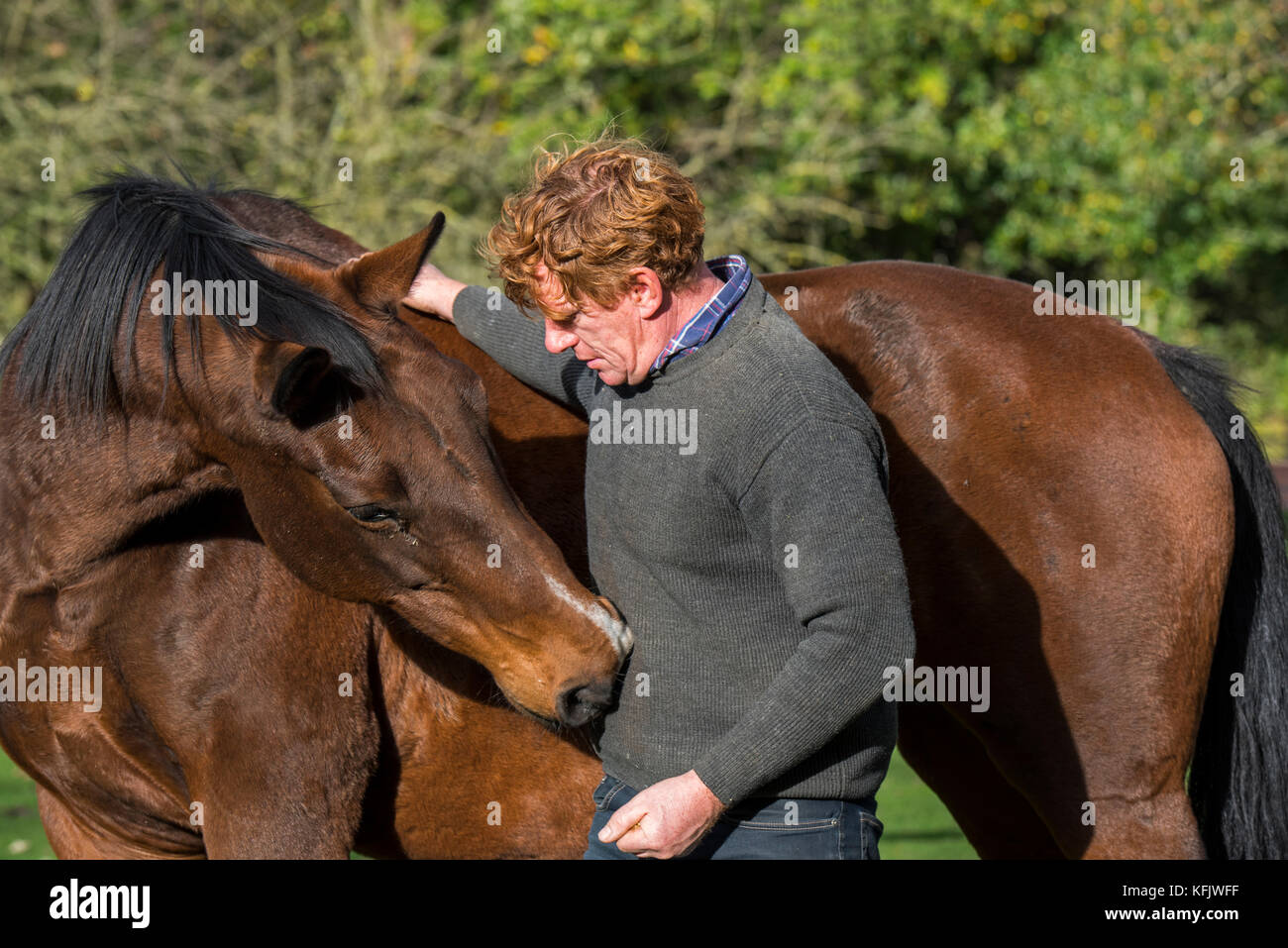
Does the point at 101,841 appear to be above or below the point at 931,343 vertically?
below

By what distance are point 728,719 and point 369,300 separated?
1154 millimetres

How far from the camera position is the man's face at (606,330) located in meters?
2.14

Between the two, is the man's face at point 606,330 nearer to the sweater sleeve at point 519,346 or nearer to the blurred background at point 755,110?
the sweater sleeve at point 519,346

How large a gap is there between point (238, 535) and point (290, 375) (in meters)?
0.65

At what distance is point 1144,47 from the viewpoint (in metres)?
12.2

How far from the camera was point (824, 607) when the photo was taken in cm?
195

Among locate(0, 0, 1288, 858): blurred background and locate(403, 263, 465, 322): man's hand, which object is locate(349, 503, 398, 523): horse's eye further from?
locate(0, 0, 1288, 858): blurred background

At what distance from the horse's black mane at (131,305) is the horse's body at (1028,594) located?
60 cm

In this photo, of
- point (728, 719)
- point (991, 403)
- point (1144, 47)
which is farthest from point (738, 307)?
point (1144, 47)

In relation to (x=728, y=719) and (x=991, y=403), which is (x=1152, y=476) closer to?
(x=991, y=403)

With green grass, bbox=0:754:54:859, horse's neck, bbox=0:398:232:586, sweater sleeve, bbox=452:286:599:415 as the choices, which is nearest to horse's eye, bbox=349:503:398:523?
horse's neck, bbox=0:398:232:586

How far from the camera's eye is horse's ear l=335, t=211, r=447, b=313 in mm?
2545

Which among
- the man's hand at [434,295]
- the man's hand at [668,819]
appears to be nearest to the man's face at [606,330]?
the man's hand at [668,819]

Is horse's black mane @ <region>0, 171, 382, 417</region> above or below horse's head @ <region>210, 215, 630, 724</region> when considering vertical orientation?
above
